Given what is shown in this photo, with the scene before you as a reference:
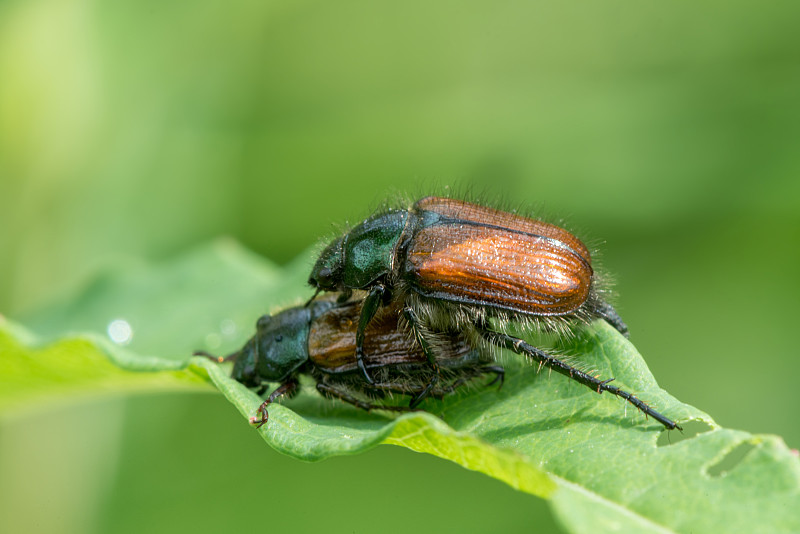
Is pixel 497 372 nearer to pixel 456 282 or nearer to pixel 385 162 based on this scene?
pixel 456 282

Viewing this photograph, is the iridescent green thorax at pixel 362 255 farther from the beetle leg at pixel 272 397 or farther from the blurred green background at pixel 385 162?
the blurred green background at pixel 385 162

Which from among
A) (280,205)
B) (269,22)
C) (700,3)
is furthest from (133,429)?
(700,3)

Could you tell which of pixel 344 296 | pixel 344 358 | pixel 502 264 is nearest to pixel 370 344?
pixel 344 358

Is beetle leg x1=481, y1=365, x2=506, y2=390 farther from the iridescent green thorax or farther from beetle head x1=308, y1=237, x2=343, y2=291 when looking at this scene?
beetle head x1=308, y1=237, x2=343, y2=291

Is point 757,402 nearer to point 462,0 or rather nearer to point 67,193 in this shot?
point 462,0

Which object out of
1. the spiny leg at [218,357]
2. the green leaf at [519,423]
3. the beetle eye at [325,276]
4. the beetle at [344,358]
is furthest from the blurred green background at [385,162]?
the beetle eye at [325,276]
